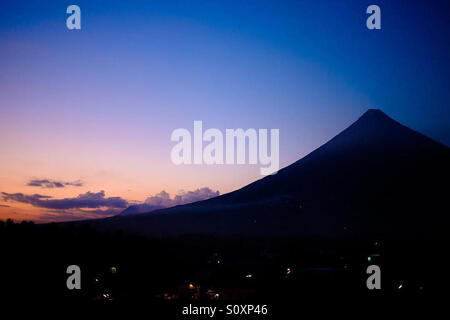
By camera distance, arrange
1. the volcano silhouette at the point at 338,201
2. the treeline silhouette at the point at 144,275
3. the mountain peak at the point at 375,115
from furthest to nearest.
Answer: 1. the mountain peak at the point at 375,115
2. the volcano silhouette at the point at 338,201
3. the treeline silhouette at the point at 144,275

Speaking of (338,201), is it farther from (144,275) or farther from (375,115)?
(144,275)

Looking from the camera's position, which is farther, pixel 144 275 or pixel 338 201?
pixel 338 201

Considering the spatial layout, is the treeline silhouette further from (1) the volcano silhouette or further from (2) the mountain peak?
(2) the mountain peak

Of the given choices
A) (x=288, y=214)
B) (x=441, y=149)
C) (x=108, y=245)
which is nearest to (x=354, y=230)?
(x=288, y=214)

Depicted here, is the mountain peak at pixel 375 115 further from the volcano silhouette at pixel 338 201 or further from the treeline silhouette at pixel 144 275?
the treeline silhouette at pixel 144 275

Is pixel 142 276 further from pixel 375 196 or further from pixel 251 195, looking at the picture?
pixel 375 196

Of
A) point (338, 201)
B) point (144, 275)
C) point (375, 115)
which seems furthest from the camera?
point (375, 115)

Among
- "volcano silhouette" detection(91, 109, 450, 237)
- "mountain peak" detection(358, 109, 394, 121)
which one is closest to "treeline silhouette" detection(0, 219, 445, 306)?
"volcano silhouette" detection(91, 109, 450, 237)

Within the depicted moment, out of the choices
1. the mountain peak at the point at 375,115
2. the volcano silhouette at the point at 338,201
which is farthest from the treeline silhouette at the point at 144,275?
the mountain peak at the point at 375,115

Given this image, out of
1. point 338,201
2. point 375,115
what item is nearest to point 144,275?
point 338,201

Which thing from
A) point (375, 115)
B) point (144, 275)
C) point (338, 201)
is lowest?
point (144, 275)
